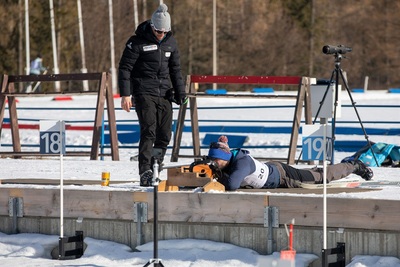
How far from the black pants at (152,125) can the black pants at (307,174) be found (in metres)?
1.24

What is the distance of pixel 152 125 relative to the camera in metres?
12.2

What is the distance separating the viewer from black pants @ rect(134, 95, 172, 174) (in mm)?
12172

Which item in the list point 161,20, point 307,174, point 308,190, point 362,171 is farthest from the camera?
point 362,171

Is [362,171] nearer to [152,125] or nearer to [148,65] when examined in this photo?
[152,125]

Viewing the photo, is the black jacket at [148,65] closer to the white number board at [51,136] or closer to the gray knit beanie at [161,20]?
the gray knit beanie at [161,20]

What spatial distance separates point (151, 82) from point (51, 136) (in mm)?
1495

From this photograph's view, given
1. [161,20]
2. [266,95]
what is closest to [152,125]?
[161,20]

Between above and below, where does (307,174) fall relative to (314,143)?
below

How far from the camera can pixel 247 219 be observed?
1073 centimetres

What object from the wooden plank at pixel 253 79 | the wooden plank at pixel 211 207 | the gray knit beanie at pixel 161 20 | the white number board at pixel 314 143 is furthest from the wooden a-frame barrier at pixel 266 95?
the white number board at pixel 314 143

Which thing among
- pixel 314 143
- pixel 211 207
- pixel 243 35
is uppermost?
pixel 243 35

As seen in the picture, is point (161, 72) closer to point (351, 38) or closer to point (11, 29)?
point (11, 29)

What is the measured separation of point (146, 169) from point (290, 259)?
4.63m

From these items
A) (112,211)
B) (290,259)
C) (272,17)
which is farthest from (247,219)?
(272,17)
